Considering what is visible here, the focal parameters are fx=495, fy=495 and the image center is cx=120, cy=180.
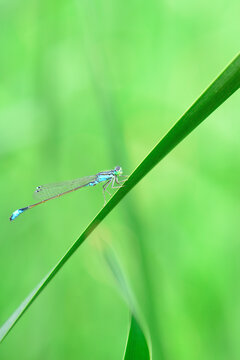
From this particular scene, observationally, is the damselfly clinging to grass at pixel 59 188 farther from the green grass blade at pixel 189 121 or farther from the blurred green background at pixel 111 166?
the green grass blade at pixel 189 121

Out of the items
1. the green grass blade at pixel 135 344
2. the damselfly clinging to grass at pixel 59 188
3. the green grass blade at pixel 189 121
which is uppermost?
the damselfly clinging to grass at pixel 59 188

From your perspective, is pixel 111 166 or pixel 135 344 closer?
pixel 135 344

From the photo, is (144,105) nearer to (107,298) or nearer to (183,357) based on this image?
(107,298)

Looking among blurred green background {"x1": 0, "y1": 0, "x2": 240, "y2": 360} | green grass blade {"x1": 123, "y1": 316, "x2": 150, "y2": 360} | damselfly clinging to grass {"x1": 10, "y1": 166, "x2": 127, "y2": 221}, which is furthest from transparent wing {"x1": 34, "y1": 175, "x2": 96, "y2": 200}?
green grass blade {"x1": 123, "y1": 316, "x2": 150, "y2": 360}

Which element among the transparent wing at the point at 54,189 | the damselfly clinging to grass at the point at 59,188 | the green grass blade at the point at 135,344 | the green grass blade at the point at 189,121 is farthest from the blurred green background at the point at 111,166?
the green grass blade at the point at 135,344

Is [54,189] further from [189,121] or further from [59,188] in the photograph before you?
[189,121]

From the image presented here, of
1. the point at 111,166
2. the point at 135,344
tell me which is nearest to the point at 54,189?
the point at 111,166
